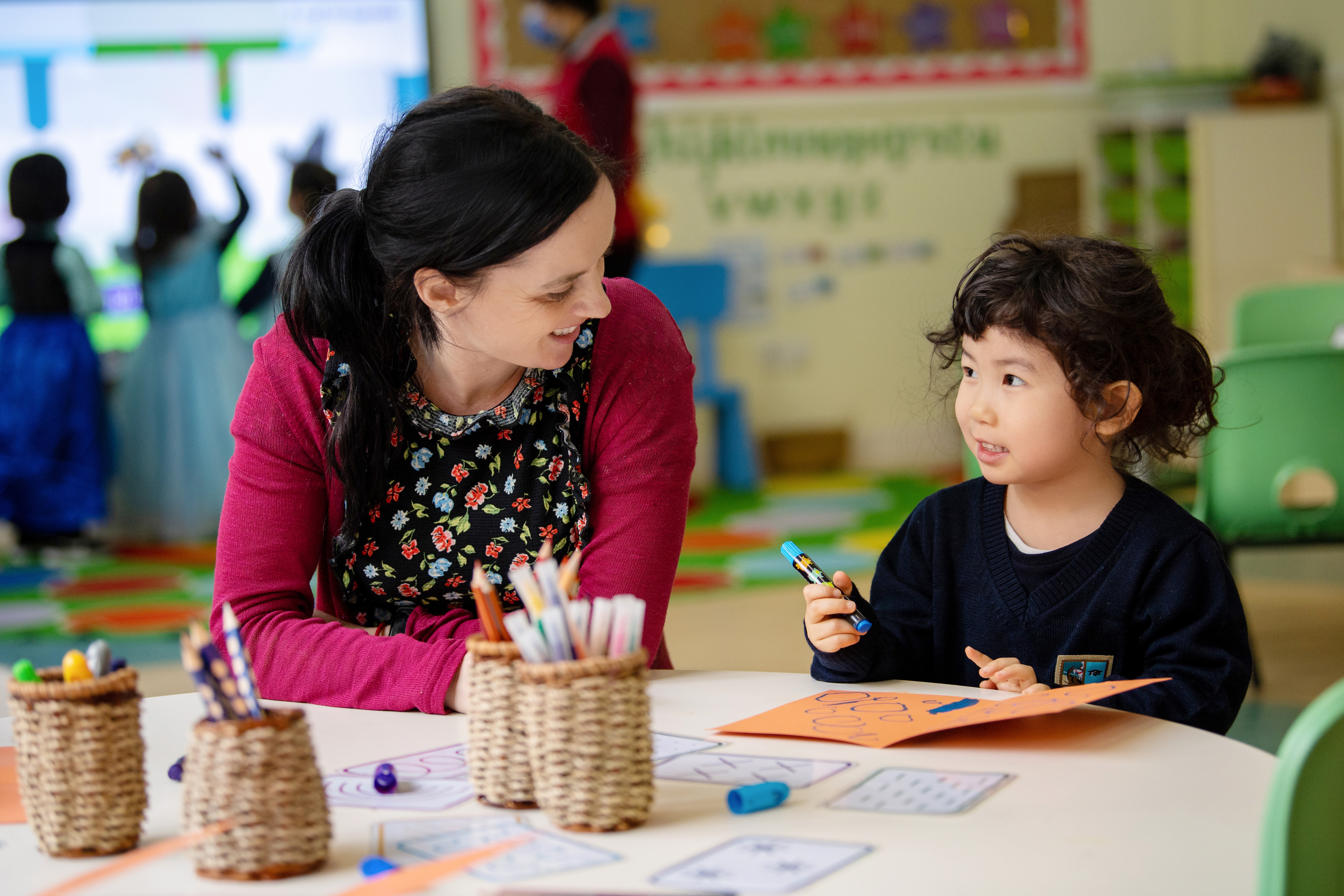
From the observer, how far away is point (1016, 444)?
1.09 m

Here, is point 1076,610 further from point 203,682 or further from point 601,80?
point 601,80

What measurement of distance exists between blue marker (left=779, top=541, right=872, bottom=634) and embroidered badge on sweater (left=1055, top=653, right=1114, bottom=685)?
20 cm

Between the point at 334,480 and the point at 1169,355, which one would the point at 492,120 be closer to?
the point at 334,480

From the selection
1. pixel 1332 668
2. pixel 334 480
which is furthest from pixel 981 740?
pixel 1332 668

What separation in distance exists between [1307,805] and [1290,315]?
2482 mm

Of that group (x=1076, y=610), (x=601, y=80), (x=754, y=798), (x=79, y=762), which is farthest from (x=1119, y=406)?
(x=601, y=80)

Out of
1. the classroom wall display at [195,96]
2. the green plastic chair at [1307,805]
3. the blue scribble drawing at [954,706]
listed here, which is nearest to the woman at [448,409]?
the blue scribble drawing at [954,706]

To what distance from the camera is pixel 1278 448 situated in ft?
6.73

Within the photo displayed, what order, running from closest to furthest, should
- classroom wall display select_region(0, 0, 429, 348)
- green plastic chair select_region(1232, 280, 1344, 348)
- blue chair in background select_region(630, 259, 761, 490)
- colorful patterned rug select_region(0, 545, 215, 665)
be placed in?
green plastic chair select_region(1232, 280, 1344, 348)
colorful patterned rug select_region(0, 545, 215, 665)
classroom wall display select_region(0, 0, 429, 348)
blue chair in background select_region(630, 259, 761, 490)

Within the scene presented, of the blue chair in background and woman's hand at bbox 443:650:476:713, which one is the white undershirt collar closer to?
woman's hand at bbox 443:650:476:713

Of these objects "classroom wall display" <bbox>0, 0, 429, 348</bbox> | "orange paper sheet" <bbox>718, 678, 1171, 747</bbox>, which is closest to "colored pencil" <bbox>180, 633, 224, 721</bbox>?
"orange paper sheet" <bbox>718, 678, 1171, 747</bbox>

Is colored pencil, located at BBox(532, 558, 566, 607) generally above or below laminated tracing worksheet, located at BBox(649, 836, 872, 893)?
above

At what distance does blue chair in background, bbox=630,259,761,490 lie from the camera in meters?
4.96

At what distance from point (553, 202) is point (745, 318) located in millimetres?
4434
